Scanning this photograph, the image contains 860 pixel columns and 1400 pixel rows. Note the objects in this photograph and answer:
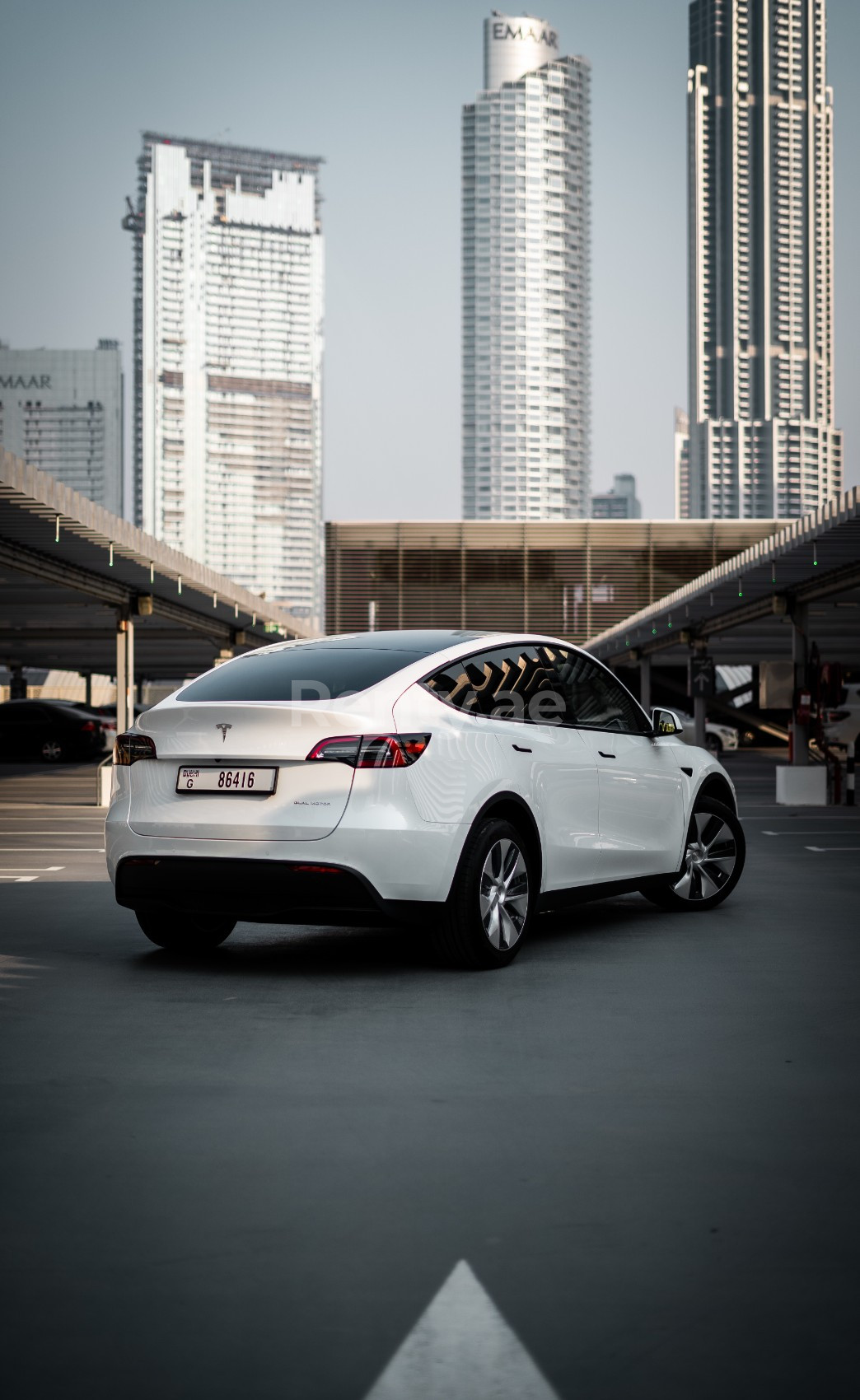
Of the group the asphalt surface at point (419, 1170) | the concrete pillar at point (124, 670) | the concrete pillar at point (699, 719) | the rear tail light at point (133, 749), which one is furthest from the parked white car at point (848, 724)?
the rear tail light at point (133, 749)

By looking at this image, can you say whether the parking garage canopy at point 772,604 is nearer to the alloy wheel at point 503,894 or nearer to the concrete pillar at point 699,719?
the concrete pillar at point 699,719

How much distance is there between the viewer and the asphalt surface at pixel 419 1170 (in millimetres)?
3047

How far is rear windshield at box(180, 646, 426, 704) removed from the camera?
7516 millimetres

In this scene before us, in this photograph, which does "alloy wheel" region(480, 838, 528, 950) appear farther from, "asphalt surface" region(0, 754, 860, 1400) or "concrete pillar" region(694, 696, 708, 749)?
"concrete pillar" region(694, 696, 708, 749)

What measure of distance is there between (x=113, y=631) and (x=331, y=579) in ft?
121

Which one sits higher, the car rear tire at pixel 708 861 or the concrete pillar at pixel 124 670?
the concrete pillar at pixel 124 670

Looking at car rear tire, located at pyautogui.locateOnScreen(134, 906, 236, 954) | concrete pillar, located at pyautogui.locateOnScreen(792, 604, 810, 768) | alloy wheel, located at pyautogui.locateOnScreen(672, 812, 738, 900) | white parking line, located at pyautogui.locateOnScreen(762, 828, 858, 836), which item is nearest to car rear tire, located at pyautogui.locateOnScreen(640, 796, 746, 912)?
alloy wheel, located at pyautogui.locateOnScreen(672, 812, 738, 900)

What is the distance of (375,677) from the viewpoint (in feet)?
24.6

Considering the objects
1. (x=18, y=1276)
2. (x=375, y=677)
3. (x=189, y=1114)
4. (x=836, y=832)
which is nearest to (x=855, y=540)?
(x=836, y=832)

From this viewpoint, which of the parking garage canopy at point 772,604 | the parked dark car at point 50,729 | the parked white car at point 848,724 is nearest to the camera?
the parking garage canopy at point 772,604

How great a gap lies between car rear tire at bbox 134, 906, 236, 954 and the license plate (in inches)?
35.2

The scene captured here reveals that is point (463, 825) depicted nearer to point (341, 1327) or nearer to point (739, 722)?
point (341, 1327)

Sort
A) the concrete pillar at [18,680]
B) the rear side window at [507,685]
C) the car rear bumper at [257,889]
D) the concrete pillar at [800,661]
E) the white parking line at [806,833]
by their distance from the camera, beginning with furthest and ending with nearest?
the concrete pillar at [18,680], the concrete pillar at [800,661], the white parking line at [806,833], the rear side window at [507,685], the car rear bumper at [257,889]

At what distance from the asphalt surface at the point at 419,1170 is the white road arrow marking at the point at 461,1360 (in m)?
0.02
